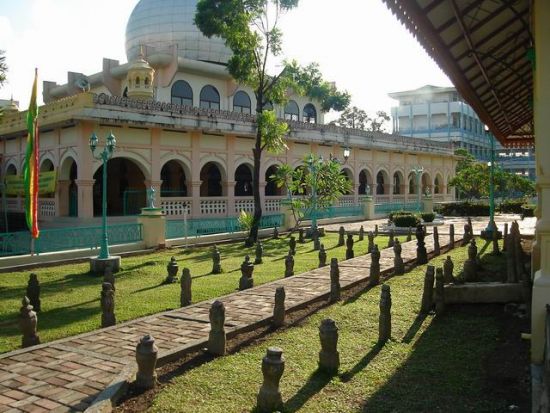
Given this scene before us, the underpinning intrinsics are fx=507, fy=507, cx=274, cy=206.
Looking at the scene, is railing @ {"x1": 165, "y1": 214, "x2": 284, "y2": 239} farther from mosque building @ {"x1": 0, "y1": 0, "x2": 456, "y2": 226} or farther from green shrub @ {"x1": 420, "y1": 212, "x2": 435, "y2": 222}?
green shrub @ {"x1": 420, "y1": 212, "x2": 435, "y2": 222}

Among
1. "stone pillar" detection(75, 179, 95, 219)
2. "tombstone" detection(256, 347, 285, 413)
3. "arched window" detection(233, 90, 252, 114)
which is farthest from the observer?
"arched window" detection(233, 90, 252, 114)

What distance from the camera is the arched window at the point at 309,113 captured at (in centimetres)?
3578

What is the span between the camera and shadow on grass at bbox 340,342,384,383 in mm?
5656

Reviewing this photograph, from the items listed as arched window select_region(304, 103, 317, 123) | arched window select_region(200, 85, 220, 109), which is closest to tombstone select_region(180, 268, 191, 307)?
arched window select_region(200, 85, 220, 109)

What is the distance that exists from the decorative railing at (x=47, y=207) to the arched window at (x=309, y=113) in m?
18.9

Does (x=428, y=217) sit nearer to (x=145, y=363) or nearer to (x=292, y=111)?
(x=292, y=111)

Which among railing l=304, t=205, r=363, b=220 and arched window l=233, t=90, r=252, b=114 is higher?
arched window l=233, t=90, r=252, b=114

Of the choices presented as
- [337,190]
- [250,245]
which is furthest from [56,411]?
[337,190]

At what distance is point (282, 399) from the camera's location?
5.01 m

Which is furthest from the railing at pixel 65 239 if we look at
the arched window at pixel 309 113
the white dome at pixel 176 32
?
the arched window at pixel 309 113

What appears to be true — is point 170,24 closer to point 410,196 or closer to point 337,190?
point 337,190

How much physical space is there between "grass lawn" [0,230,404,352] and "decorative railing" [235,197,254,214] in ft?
26.8

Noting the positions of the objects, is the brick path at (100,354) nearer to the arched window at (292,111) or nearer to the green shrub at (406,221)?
the green shrub at (406,221)

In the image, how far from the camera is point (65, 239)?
47.4 feet
